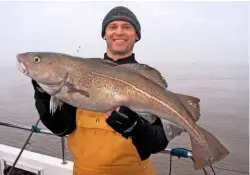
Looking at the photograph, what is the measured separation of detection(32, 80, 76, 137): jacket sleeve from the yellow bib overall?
0.52ft

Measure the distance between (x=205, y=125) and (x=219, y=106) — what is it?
19.4 ft

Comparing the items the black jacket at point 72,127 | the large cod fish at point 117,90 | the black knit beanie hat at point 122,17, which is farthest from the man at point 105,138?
the black knit beanie hat at point 122,17

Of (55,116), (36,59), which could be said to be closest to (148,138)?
(55,116)

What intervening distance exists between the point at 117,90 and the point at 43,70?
752 mm

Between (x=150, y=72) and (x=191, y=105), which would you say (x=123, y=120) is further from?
(x=191, y=105)

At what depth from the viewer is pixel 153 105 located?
2824mm

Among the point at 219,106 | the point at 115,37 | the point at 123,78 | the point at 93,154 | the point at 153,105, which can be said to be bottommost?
the point at 219,106

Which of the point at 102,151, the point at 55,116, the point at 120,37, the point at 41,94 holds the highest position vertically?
the point at 120,37

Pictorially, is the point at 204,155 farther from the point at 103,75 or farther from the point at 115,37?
the point at 115,37

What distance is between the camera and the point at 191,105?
9.75ft

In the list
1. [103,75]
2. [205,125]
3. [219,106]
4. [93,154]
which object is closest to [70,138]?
[93,154]

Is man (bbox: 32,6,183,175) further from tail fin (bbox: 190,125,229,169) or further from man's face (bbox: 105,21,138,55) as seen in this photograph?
man's face (bbox: 105,21,138,55)

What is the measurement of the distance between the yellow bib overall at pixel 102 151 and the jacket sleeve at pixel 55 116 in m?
0.16

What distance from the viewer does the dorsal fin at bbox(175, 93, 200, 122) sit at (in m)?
2.94
